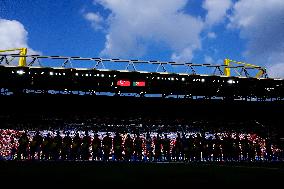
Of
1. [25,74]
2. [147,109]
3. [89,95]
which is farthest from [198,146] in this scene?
[25,74]

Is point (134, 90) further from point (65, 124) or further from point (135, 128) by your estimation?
point (65, 124)

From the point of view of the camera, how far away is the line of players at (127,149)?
1479 cm

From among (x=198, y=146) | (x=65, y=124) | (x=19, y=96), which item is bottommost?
(x=198, y=146)

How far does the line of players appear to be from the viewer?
14.8m

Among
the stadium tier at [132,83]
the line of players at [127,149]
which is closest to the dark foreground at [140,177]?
the line of players at [127,149]

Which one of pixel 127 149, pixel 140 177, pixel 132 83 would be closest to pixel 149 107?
pixel 132 83

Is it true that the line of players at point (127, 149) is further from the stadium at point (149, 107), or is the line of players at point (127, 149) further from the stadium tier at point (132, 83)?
the stadium tier at point (132, 83)

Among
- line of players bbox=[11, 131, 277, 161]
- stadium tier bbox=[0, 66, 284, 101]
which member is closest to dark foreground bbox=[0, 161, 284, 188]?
line of players bbox=[11, 131, 277, 161]

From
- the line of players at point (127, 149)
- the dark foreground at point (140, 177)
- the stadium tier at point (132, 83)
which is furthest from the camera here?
the stadium tier at point (132, 83)

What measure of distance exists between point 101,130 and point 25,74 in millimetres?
6717

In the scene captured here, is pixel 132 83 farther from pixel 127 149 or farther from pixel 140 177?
pixel 140 177

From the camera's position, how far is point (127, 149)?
15.1 metres

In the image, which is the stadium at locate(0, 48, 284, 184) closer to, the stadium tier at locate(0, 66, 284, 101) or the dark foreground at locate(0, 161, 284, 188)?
the stadium tier at locate(0, 66, 284, 101)

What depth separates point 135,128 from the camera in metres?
21.6
